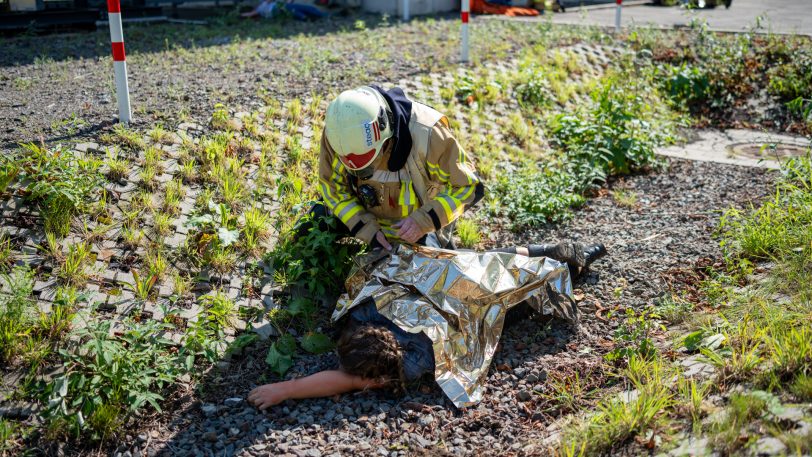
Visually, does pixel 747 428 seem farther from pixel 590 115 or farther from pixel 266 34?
pixel 266 34

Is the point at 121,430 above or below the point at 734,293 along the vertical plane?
below

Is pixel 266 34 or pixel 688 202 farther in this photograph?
pixel 266 34

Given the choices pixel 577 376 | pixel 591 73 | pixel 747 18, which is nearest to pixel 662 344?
pixel 577 376

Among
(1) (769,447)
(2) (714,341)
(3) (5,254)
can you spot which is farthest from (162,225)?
(1) (769,447)

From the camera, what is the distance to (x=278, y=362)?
3.94m

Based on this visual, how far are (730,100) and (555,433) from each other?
272 inches

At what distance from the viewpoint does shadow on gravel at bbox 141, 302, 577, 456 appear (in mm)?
3385

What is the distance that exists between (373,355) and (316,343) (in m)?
0.66

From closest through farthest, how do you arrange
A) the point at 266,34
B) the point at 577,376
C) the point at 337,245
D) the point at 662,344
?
the point at 577,376, the point at 662,344, the point at 337,245, the point at 266,34

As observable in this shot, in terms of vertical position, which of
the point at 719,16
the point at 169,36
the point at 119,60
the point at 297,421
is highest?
the point at 719,16

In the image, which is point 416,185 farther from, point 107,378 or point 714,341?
point 107,378

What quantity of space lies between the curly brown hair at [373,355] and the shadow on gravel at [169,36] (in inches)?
216

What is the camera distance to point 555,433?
3344mm

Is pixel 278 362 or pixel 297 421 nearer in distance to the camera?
pixel 297 421
